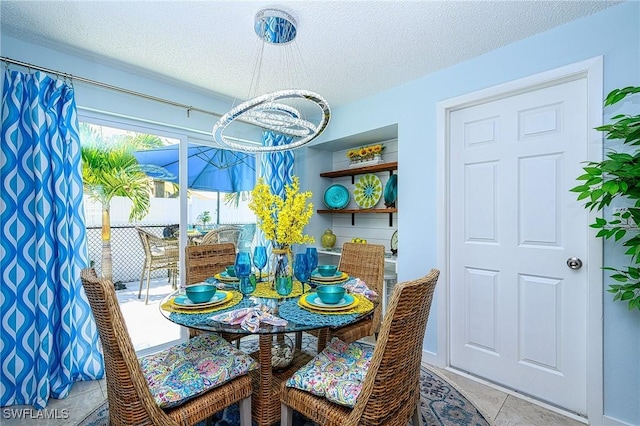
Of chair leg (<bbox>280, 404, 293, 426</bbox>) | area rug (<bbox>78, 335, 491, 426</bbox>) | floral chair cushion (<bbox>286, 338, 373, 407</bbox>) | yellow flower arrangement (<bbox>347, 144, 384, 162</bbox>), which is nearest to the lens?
floral chair cushion (<bbox>286, 338, 373, 407</bbox>)

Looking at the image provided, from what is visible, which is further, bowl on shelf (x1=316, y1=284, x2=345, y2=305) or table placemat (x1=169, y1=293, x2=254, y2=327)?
bowl on shelf (x1=316, y1=284, x2=345, y2=305)

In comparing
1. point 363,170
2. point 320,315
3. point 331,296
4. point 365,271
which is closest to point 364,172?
point 363,170

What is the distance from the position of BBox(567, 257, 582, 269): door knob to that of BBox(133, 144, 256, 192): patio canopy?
3.05 metres

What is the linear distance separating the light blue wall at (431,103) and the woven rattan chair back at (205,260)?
1289mm

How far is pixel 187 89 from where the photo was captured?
2.85m

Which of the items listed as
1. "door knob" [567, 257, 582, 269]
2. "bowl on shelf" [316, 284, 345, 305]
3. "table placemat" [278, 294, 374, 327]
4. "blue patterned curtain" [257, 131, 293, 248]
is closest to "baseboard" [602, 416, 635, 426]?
"door knob" [567, 257, 582, 269]

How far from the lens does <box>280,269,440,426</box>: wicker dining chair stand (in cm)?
107

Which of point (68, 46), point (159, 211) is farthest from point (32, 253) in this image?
point (68, 46)

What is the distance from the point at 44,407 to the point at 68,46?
2471 millimetres

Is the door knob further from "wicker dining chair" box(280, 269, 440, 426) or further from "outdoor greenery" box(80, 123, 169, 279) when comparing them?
"outdoor greenery" box(80, 123, 169, 279)

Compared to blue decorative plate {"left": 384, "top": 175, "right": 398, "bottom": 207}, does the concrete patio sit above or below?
below

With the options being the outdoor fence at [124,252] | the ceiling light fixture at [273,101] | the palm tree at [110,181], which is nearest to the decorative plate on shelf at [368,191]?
the ceiling light fixture at [273,101]

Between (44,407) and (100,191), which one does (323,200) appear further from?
(44,407)

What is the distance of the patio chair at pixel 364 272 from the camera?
2.09 meters
